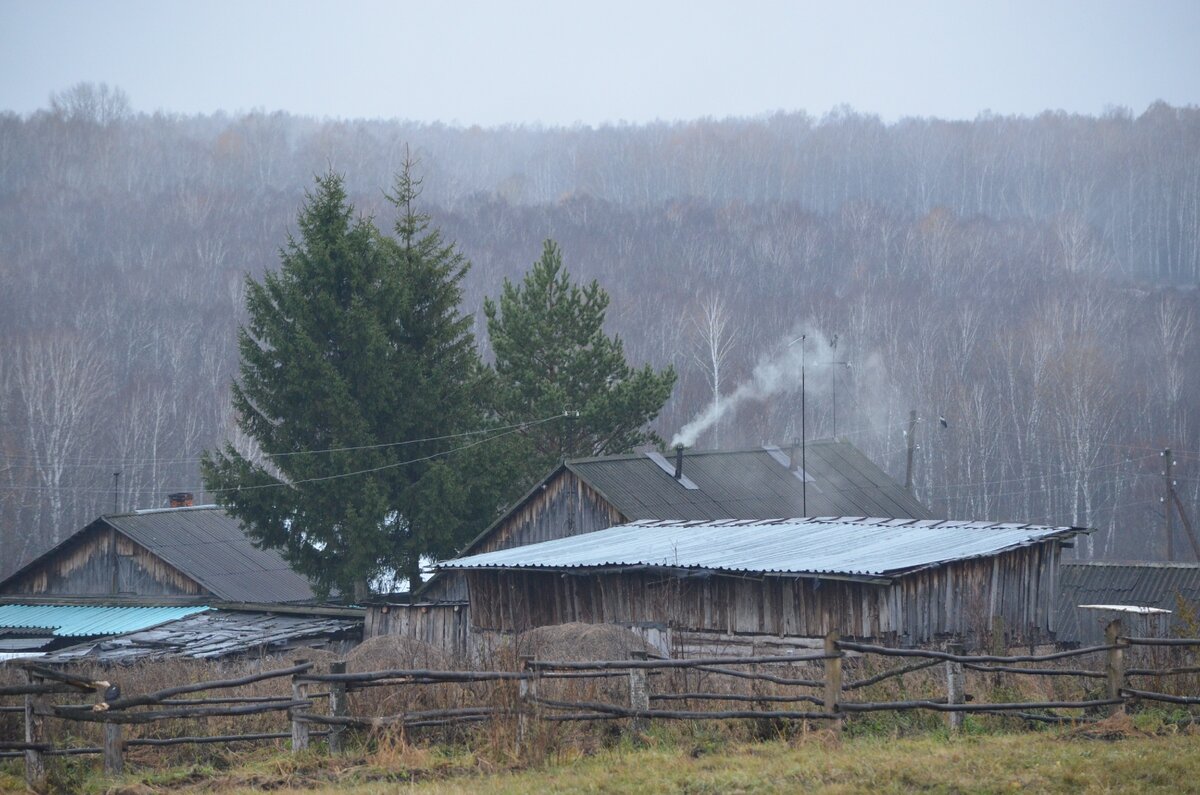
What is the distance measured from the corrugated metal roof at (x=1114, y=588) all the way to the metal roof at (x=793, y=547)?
1050cm

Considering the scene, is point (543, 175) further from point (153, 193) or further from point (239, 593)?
point (239, 593)

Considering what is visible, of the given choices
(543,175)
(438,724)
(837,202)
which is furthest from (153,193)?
(438,724)

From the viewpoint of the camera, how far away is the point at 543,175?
4791 inches

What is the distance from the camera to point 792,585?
23.0m

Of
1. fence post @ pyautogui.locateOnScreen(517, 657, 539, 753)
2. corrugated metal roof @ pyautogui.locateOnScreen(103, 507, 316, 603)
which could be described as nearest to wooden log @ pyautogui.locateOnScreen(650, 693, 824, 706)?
fence post @ pyautogui.locateOnScreen(517, 657, 539, 753)

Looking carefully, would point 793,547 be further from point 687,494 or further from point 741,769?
point 741,769

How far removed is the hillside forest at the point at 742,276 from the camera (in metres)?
69.2

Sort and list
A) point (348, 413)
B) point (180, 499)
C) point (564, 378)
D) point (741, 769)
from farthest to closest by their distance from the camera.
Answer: point (564, 378) < point (180, 499) < point (348, 413) < point (741, 769)

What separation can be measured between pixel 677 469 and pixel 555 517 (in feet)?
12.9

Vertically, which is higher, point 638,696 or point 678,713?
point 638,696

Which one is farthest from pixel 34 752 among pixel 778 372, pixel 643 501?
pixel 778 372

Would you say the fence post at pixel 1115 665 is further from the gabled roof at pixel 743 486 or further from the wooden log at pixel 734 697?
the gabled roof at pixel 743 486

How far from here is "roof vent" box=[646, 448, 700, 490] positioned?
3547cm

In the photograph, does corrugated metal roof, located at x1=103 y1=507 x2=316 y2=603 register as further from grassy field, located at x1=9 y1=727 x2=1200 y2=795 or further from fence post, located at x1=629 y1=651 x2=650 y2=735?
fence post, located at x1=629 y1=651 x2=650 y2=735
